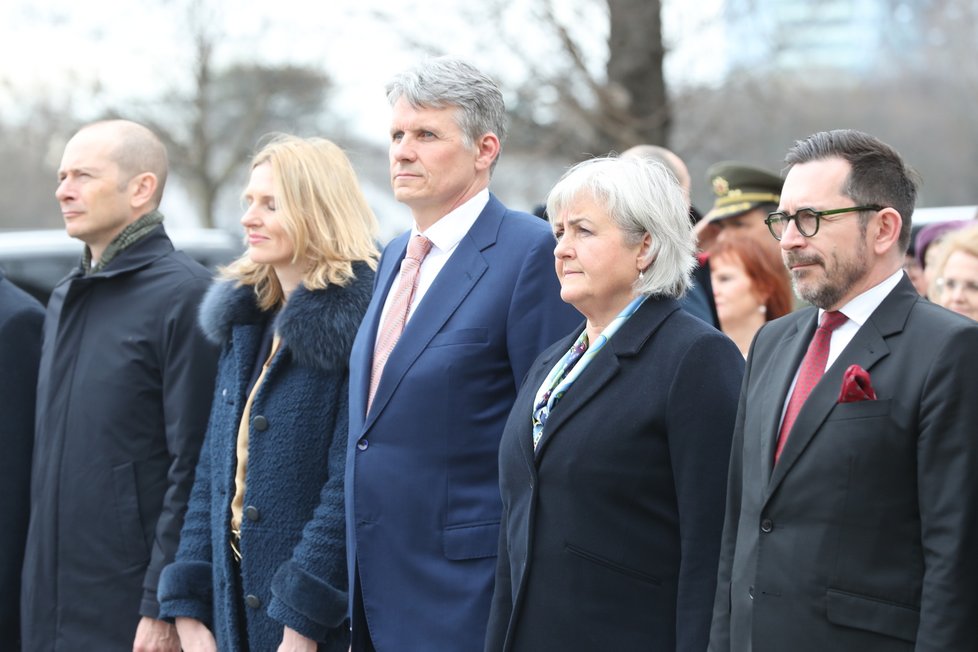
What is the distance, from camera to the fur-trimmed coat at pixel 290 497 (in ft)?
12.3

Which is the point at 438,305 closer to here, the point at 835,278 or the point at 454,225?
the point at 454,225

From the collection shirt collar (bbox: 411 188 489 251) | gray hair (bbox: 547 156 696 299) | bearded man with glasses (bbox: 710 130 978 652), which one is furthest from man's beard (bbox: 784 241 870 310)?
shirt collar (bbox: 411 188 489 251)

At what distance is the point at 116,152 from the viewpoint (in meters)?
4.68

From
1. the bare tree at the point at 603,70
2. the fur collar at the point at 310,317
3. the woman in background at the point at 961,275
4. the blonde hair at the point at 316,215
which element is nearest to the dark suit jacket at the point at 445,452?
the fur collar at the point at 310,317

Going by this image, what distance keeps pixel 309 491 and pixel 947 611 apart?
82.6 inches

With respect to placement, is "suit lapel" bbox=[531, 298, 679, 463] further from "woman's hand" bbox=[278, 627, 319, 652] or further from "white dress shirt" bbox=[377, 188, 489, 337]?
"woman's hand" bbox=[278, 627, 319, 652]

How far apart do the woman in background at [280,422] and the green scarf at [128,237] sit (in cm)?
54

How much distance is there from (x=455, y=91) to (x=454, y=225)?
0.42 metres

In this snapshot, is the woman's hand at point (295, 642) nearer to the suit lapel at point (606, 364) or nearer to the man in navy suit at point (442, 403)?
the man in navy suit at point (442, 403)

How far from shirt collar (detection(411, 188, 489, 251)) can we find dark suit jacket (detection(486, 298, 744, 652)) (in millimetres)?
887

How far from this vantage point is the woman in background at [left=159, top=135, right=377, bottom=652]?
3.79 m

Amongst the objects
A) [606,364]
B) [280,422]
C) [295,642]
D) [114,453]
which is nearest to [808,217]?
[606,364]

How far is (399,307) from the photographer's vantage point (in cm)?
376

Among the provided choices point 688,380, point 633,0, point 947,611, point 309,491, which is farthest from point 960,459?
point 633,0
